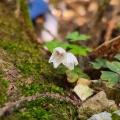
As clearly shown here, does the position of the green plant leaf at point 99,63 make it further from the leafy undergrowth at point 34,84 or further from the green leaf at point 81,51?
the leafy undergrowth at point 34,84

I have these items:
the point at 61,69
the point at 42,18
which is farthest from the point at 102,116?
the point at 42,18

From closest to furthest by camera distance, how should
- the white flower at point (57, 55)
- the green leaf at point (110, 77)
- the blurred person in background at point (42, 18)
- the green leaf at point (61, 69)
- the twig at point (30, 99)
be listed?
the twig at point (30, 99)
the green leaf at point (110, 77)
the white flower at point (57, 55)
the green leaf at point (61, 69)
the blurred person in background at point (42, 18)

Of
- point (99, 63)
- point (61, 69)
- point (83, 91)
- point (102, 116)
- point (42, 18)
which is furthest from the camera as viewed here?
point (42, 18)

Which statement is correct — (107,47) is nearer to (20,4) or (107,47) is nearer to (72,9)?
(20,4)

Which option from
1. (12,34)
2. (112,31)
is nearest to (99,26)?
(112,31)

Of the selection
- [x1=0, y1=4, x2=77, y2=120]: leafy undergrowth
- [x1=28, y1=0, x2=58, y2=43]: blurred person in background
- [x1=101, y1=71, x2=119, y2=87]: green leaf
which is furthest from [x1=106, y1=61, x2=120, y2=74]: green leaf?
[x1=28, y1=0, x2=58, y2=43]: blurred person in background

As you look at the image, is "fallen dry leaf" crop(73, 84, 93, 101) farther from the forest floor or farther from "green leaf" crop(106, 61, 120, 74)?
"green leaf" crop(106, 61, 120, 74)

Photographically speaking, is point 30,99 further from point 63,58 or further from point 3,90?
point 63,58

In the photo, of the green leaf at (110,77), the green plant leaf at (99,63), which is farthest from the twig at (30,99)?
the green plant leaf at (99,63)
